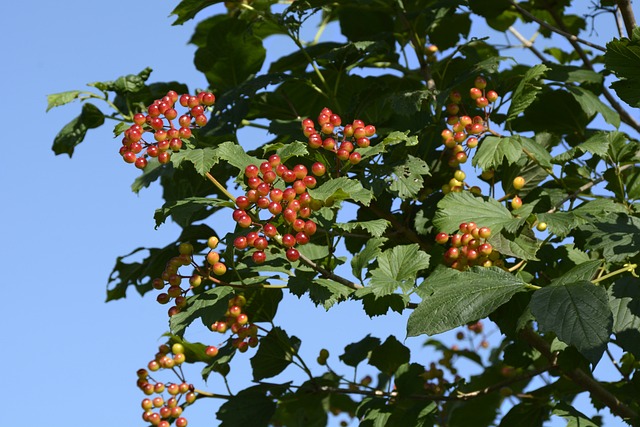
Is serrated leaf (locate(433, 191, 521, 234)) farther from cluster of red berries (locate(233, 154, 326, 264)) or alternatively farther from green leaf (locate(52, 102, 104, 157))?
green leaf (locate(52, 102, 104, 157))

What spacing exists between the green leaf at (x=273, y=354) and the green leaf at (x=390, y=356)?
0.34 meters

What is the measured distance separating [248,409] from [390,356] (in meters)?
0.60

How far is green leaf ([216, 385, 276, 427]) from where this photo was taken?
9.63 ft

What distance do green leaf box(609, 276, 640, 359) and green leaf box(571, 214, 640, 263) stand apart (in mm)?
71

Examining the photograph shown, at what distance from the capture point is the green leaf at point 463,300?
2092 millimetres

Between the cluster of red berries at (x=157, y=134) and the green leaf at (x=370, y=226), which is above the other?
the cluster of red berries at (x=157, y=134)

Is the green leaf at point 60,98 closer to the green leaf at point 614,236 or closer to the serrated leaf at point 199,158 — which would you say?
the serrated leaf at point 199,158

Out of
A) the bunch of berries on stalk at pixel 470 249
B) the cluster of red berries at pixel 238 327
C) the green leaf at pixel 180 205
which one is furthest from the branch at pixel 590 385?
the green leaf at pixel 180 205

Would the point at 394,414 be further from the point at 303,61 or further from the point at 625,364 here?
the point at 303,61

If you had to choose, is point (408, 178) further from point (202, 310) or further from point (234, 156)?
point (202, 310)

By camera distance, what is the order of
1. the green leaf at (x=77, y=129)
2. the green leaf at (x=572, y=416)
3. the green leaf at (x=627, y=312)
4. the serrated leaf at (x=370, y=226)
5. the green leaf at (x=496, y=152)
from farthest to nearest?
1. the green leaf at (x=77, y=129)
2. the green leaf at (x=572, y=416)
3. the green leaf at (x=496, y=152)
4. the serrated leaf at (x=370, y=226)
5. the green leaf at (x=627, y=312)

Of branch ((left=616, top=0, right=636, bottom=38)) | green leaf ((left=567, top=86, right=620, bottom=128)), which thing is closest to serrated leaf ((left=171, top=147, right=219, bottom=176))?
green leaf ((left=567, top=86, right=620, bottom=128))

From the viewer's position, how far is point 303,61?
3508mm

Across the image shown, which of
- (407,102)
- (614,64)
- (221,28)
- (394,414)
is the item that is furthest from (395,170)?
(221,28)
